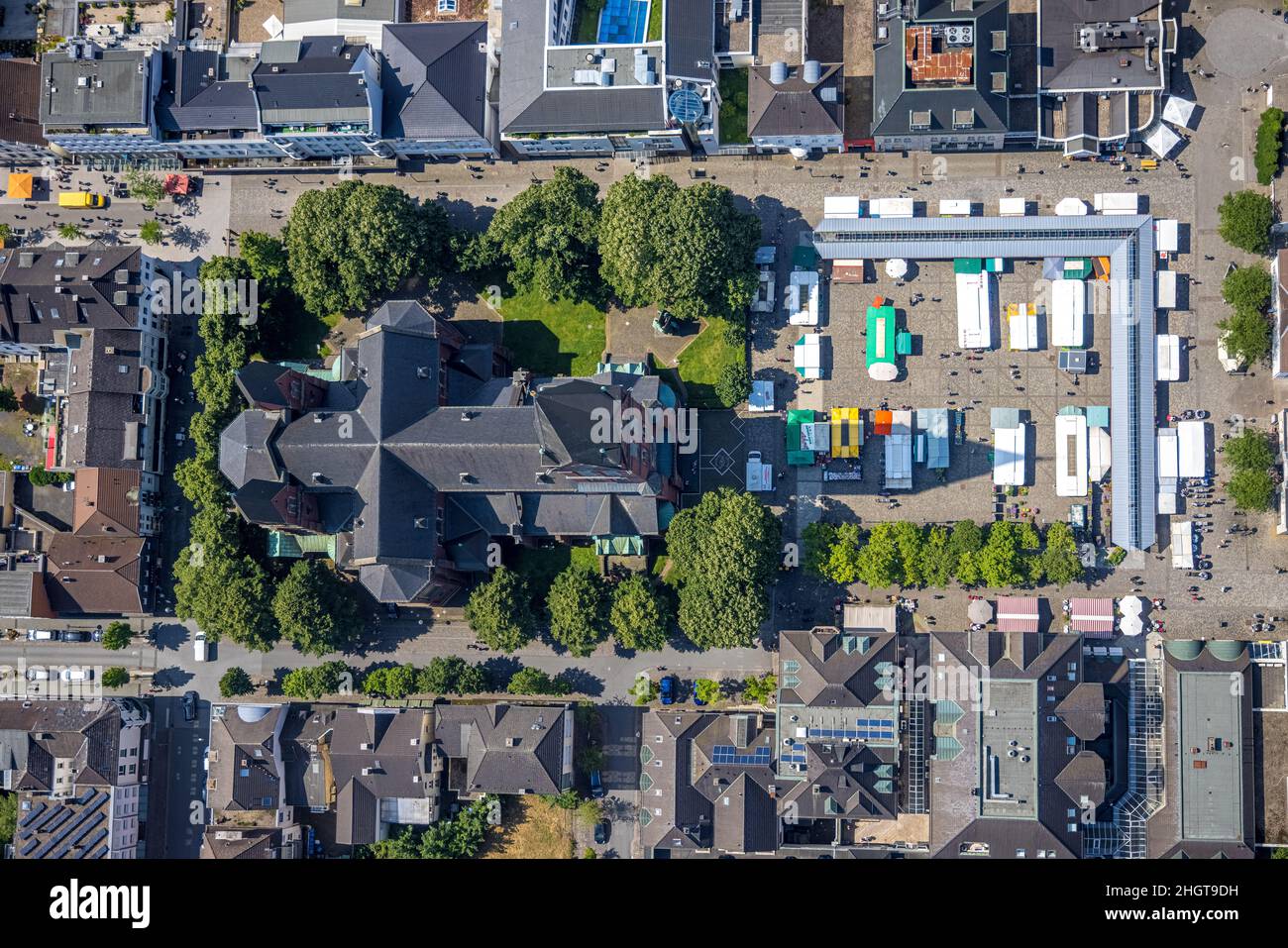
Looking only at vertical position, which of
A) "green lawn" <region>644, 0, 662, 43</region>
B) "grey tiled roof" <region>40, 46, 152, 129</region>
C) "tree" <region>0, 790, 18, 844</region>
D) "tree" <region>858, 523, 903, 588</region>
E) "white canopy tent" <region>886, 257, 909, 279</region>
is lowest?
"tree" <region>0, 790, 18, 844</region>

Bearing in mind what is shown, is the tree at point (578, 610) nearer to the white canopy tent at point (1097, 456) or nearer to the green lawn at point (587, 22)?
the white canopy tent at point (1097, 456)

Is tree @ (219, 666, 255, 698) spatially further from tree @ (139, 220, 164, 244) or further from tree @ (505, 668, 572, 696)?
tree @ (139, 220, 164, 244)

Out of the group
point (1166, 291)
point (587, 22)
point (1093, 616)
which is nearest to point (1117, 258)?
point (1166, 291)

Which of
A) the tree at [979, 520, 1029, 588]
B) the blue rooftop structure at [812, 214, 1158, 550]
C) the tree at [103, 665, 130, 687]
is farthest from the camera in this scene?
the tree at [103, 665, 130, 687]

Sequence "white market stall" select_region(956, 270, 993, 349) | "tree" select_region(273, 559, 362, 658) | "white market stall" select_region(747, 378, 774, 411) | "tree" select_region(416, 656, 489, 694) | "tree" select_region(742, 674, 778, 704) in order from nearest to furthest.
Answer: "white market stall" select_region(956, 270, 993, 349), "tree" select_region(742, 674, 778, 704), "tree" select_region(273, 559, 362, 658), "white market stall" select_region(747, 378, 774, 411), "tree" select_region(416, 656, 489, 694)

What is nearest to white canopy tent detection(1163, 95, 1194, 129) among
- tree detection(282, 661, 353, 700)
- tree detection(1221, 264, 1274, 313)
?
tree detection(1221, 264, 1274, 313)

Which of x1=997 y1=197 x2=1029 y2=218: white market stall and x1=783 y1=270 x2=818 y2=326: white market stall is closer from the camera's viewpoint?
x1=997 y1=197 x2=1029 y2=218: white market stall

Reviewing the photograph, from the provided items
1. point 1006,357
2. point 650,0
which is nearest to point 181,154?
point 650,0
